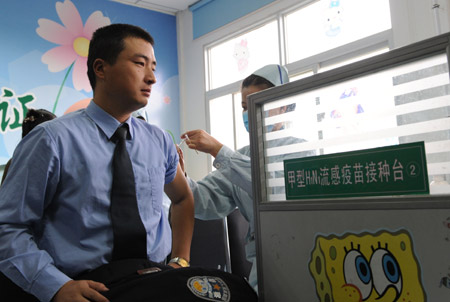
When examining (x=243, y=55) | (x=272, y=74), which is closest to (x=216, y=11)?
(x=243, y=55)

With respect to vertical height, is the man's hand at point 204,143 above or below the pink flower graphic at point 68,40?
below

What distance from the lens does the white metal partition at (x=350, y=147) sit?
2.39ft

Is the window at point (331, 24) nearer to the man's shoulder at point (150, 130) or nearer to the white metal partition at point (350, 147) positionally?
the man's shoulder at point (150, 130)

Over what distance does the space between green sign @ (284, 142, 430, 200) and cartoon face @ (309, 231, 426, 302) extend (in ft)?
0.27

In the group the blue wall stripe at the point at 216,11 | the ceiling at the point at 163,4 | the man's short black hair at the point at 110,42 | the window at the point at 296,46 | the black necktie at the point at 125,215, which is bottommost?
the black necktie at the point at 125,215

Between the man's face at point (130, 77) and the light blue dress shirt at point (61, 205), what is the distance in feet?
0.20

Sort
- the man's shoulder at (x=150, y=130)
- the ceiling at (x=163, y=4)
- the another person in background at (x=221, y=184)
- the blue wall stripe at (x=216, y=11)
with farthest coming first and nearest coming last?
the ceiling at (x=163, y=4)
the blue wall stripe at (x=216, y=11)
the another person in background at (x=221, y=184)
the man's shoulder at (x=150, y=130)

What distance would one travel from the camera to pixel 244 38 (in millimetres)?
4605

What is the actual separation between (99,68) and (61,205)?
38cm

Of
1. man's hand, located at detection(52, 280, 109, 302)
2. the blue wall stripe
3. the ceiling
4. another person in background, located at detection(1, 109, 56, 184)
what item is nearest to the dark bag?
A: man's hand, located at detection(52, 280, 109, 302)

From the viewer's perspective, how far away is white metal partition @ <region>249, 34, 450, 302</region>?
728 millimetres

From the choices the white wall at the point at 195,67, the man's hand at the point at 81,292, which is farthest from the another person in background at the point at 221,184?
the white wall at the point at 195,67

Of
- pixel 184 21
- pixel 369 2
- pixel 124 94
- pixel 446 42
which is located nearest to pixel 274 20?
pixel 369 2

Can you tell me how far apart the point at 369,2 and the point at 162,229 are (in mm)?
3006
